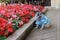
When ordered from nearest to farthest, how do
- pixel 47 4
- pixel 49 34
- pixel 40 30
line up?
pixel 49 34 → pixel 40 30 → pixel 47 4

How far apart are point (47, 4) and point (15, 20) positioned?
56.9 feet

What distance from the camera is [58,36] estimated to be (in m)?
8.16

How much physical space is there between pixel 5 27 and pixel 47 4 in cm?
1919

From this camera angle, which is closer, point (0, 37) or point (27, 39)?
point (0, 37)

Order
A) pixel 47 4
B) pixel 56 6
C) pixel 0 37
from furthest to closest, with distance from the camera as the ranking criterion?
pixel 47 4 < pixel 56 6 < pixel 0 37

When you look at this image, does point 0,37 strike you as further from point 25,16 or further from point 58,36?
point 25,16

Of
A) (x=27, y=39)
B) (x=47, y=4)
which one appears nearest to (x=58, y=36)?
(x=27, y=39)

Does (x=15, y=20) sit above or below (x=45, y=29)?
above

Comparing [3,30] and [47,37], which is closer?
[3,30]

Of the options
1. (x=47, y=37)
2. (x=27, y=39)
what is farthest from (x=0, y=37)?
(x=47, y=37)

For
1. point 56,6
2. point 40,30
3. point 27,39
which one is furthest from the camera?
point 56,6

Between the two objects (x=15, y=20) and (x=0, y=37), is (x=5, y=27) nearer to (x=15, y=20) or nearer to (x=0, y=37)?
(x=0, y=37)

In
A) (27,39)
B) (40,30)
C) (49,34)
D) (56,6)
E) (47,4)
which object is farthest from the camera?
(47,4)

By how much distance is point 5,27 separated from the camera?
6.42 metres
